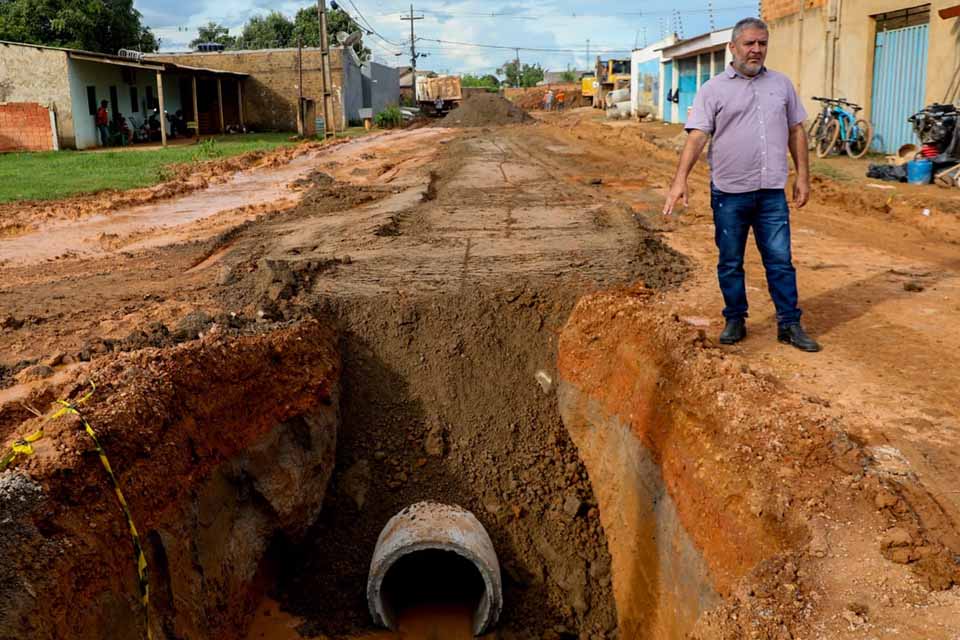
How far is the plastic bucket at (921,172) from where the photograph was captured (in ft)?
39.0

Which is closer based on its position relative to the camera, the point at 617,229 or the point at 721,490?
the point at 721,490

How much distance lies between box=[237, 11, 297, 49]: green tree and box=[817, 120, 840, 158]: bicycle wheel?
198ft

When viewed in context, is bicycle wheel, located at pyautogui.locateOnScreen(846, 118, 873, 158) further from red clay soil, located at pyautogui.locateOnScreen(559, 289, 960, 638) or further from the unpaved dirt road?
red clay soil, located at pyautogui.locateOnScreen(559, 289, 960, 638)

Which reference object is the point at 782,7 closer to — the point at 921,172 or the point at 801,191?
the point at 921,172

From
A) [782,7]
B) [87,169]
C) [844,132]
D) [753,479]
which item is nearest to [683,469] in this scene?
[753,479]

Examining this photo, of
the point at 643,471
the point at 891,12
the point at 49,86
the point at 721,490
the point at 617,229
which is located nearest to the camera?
the point at 721,490

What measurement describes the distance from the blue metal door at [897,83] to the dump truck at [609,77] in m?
34.5

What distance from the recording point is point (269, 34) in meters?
69.9

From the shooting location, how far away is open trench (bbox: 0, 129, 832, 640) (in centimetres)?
390

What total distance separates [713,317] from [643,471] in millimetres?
1458

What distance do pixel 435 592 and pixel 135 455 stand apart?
8.13 feet

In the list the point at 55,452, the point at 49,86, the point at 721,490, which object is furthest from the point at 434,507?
the point at 49,86

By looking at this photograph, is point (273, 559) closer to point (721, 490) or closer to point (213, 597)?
point (213, 597)

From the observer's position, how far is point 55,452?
12.6ft
